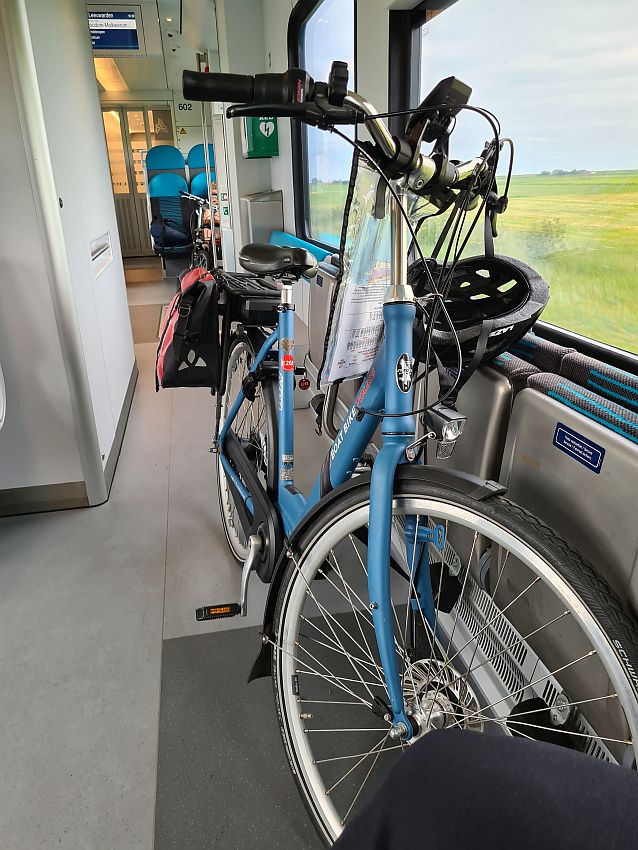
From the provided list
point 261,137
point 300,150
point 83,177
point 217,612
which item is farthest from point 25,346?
point 261,137

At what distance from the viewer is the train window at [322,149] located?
3.50 m

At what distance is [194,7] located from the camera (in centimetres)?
624

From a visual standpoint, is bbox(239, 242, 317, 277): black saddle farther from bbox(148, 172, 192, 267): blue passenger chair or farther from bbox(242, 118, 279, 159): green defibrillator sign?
bbox(148, 172, 192, 267): blue passenger chair

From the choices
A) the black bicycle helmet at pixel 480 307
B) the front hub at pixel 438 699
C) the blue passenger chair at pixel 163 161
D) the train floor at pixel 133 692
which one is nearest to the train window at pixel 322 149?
the train floor at pixel 133 692

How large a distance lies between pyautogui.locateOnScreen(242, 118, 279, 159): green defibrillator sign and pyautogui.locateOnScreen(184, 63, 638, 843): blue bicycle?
4.18m

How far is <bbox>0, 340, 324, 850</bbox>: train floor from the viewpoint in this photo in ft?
4.23

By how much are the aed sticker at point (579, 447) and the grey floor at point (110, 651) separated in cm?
97

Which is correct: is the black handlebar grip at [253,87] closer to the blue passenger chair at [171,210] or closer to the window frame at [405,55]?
the window frame at [405,55]

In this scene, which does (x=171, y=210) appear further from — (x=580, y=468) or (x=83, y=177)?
(x=580, y=468)

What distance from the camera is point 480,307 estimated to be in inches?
49.4

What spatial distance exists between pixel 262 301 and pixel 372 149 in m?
1.07

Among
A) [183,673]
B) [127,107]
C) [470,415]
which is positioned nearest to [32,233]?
[183,673]

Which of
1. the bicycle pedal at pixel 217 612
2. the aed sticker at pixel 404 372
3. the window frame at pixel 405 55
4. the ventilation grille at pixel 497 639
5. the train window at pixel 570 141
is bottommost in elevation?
the bicycle pedal at pixel 217 612

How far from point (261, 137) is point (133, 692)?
14.9 feet
